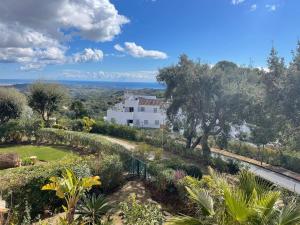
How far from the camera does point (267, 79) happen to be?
11.2m

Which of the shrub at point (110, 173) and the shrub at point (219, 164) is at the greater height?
the shrub at point (110, 173)

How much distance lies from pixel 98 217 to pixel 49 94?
73.8 ft

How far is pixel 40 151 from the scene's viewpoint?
20094 millimetres

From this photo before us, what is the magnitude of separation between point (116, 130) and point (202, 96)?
1256 centimetres

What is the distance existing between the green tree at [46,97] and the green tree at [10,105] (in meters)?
1.68

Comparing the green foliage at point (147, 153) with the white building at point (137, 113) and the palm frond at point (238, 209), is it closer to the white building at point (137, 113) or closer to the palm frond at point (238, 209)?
the palm frond at point (238, 209)

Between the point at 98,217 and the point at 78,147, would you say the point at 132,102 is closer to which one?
the point at 78,147

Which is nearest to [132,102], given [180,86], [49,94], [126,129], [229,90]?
[126,129]

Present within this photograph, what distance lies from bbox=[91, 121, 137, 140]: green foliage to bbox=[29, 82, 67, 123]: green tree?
5.01m

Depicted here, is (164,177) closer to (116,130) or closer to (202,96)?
(202,96)

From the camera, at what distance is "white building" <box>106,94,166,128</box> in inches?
2026

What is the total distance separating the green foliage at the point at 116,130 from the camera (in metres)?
31.8

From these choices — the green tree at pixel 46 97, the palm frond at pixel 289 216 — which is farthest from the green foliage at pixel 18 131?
the palm frond at pixel 289 216

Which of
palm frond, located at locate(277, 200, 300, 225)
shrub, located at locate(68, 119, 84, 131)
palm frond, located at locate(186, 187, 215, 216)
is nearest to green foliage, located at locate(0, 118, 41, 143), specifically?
shrub, located at locate(68, 119, 84, 131)
